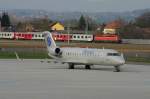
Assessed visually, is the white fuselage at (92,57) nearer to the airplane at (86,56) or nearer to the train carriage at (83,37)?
the airplane at (86,56)

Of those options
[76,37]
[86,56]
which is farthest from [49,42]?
[76,37]

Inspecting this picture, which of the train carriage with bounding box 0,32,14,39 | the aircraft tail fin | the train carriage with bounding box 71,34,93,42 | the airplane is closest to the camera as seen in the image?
the airplane

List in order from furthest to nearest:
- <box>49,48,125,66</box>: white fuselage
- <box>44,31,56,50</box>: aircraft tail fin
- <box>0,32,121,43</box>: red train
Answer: <box>0,32,121,43</box>: red train < <box>44,31,56,50</box>: aircraft tail fin < <box>49,48,125,66</box>: white fuselage

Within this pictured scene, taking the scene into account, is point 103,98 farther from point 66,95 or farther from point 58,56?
point 58,56

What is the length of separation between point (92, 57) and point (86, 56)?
0.77 meters

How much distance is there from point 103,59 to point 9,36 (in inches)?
4182

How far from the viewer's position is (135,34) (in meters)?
163

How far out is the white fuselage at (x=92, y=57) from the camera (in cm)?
4447

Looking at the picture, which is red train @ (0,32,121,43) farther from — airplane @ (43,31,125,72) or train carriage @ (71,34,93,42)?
airplane @ (43,31,125,72)

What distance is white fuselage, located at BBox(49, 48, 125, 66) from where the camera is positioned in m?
44.5

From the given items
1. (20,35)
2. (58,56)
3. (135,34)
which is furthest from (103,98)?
(135,34)

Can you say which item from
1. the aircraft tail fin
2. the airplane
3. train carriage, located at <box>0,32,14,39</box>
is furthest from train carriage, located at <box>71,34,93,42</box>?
the airplane

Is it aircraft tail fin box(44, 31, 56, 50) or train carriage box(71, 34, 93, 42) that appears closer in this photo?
aircraft tail fin box(44, 31, 56, 50)

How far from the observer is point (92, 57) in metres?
46.5
